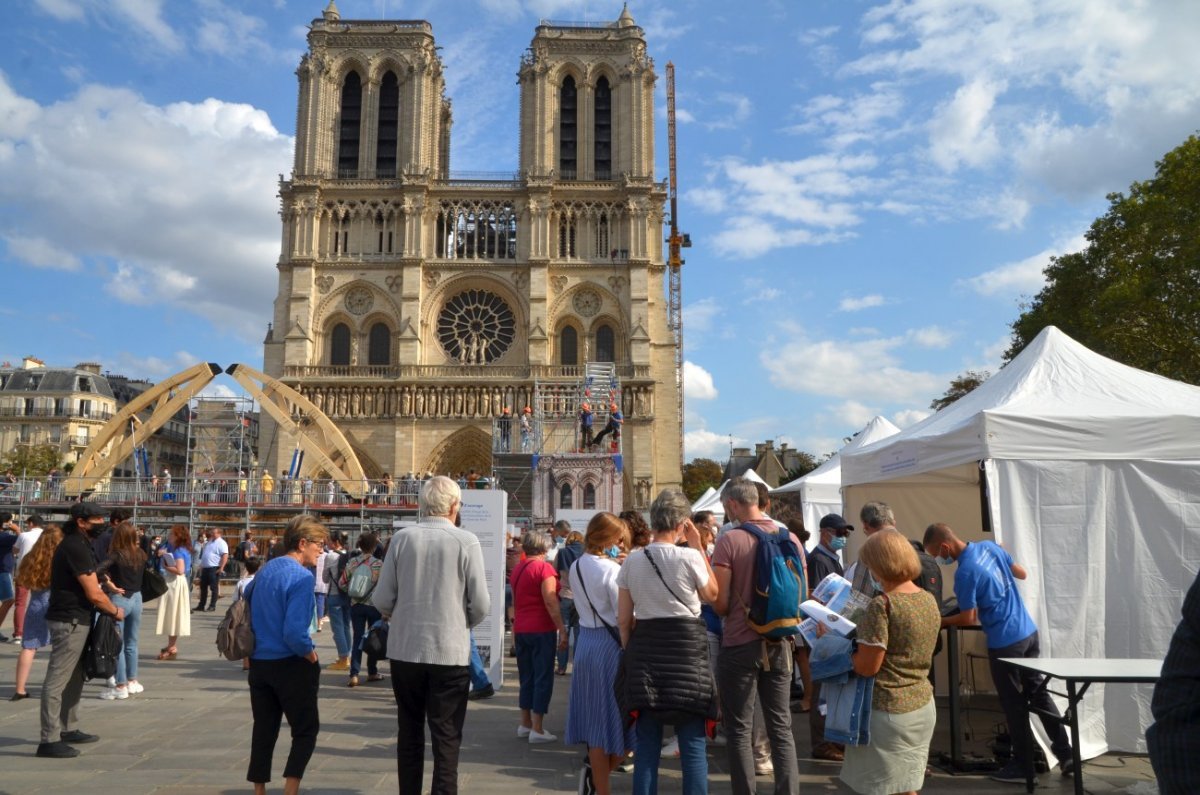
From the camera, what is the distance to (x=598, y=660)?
4.88 m

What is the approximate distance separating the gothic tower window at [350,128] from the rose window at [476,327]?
24.4ft

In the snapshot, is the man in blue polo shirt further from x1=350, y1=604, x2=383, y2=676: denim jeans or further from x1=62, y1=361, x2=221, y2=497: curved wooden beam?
x1=62, y1=361, x2=221, y2=497: curved wooden beam

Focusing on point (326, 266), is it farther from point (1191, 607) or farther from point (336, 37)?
point (1191, 607)

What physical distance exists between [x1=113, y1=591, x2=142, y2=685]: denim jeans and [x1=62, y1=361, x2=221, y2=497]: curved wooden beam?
21.6 meters

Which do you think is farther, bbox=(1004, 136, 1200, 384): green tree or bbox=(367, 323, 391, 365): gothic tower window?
bbox=(367, 323, 391, 365): gothic tower window

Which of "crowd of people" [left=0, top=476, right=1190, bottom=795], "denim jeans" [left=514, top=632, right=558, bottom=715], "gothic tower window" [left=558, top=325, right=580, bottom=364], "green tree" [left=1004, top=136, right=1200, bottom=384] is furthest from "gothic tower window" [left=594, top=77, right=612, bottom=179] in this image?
"crowd of people" [left=0, top=476, right=1190, bottom=795]

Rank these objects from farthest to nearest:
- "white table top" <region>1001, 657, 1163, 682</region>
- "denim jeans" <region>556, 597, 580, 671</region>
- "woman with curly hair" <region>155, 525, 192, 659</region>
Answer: "woman with curly hair" <region>155, 525, 192, 659</region>
"denim jeans" <region>556, 597, 580, 671</region>
"white table top" <region>1001, 657, 1163, 682</region>

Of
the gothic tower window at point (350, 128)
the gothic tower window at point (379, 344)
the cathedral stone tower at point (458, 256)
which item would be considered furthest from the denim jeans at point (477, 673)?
the gothic tower window at point (350, 128)

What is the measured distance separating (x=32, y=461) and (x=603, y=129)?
3165 centimetres

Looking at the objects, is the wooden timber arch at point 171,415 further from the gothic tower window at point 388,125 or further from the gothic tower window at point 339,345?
the gothic tower window at point 388,125

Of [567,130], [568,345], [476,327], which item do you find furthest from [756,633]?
[567,130]

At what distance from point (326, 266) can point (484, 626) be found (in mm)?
33233

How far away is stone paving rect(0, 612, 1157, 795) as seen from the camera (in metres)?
5.37

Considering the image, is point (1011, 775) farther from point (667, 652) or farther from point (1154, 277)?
point (1154, 277)
